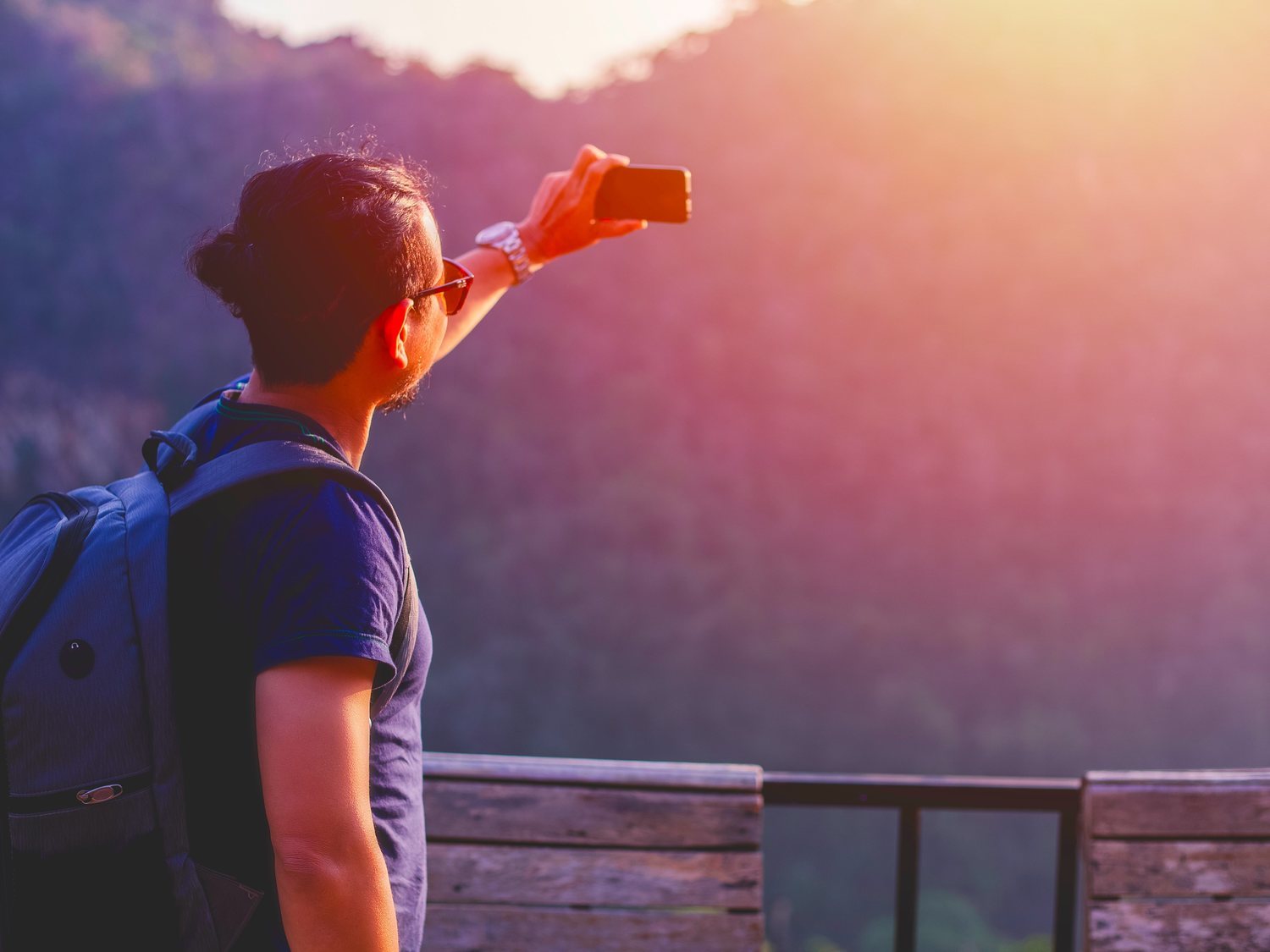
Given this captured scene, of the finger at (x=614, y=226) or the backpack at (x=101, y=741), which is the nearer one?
the backpack at (x=101, y=741)

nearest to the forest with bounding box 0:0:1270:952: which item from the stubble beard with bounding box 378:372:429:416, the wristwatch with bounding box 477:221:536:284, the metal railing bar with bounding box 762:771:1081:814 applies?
the metal railing bar with bounding box 762:771:1081:814

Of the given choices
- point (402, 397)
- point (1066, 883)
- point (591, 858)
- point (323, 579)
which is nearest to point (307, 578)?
point (323, 579)

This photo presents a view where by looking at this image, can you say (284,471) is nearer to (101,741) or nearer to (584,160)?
(101,741)

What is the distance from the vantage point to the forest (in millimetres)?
31703

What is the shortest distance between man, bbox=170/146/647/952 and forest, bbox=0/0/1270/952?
91.8 ft

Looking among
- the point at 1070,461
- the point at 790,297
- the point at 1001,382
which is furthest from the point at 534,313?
the point at 1070,461

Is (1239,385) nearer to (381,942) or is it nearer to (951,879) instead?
(951,879)

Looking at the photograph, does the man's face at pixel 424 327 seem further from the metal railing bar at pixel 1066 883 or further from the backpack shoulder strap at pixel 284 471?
the metal railing bar at pixel 1066 883

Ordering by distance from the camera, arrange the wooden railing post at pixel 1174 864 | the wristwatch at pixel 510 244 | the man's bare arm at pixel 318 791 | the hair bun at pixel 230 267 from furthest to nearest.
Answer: the wooden railing post at pixel 1174 864
the wristwatch at pixel 510 244
the hair bun at pixel 230 267
the man's bare arm at pixel 318 791

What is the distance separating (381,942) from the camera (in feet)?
2.89

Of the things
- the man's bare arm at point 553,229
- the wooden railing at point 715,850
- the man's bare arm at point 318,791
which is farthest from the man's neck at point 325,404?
the wooden railing at point 715,850

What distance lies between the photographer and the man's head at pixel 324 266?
92 centimetres

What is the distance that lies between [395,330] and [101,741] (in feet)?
1.25

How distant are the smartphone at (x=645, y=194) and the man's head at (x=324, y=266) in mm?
523
